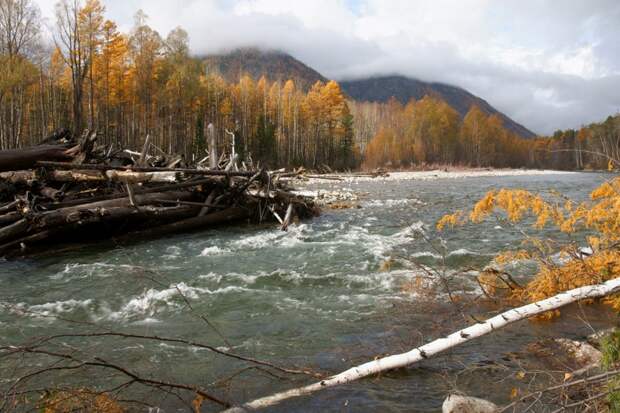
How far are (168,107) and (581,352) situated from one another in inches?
1867

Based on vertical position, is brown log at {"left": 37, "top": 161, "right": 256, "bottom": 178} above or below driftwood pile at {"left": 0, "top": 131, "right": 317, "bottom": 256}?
above

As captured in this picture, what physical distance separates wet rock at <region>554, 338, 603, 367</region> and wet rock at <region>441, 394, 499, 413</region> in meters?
1.45

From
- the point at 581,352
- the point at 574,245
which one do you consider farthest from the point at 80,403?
the point at 574,245

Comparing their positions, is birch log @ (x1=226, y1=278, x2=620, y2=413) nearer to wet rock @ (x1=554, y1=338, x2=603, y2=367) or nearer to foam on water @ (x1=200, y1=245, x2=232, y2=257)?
wet rock @ (x1=554, y1=338, x2=603, y2=367)

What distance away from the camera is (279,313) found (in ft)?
22.2

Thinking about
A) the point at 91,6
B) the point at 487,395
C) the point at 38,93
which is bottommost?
the point at 487,395

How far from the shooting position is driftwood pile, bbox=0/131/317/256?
33.6 ft

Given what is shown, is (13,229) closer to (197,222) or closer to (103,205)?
(103,205)

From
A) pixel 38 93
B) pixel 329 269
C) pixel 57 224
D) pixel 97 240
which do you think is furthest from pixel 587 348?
pixel 38 93

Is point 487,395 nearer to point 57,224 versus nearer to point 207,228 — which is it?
point 57,224

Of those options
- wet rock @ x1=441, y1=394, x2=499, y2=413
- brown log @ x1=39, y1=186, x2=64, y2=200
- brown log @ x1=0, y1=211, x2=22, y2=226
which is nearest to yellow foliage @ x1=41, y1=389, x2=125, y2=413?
wet rock @ x1=441, y1=394, x2=499, y2=413

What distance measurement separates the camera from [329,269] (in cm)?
921

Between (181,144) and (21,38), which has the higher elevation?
(21,38)

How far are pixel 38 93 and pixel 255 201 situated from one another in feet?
127
